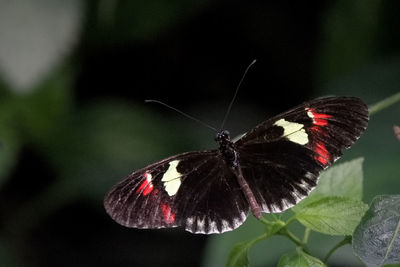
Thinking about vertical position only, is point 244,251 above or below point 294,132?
below

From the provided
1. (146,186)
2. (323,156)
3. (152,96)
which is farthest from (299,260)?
(152,96)

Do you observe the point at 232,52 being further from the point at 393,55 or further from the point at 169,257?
the point at 169,257

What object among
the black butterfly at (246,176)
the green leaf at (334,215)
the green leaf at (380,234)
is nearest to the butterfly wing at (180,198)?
the black butterfly at (246,176)

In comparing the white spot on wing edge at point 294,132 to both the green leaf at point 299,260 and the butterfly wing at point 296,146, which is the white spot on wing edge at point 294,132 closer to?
the butterfly wing at point 296,146

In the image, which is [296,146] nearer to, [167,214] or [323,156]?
[323,156]

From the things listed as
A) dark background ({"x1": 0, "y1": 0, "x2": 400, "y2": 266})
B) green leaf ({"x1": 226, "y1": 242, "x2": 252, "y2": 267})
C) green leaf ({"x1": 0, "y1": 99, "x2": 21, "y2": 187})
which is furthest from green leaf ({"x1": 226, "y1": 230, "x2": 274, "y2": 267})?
green leaf ({"x1": 0, "y1": 99, "x2": 21, "y2": 187})

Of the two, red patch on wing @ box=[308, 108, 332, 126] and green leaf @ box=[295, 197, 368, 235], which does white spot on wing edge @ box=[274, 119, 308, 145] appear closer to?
red patch on wing @ box=[308, 108, 332, 126]

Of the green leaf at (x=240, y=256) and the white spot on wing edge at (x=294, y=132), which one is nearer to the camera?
the green leaf at (x=240, y=256)
